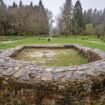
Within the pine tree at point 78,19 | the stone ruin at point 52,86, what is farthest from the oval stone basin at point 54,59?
the pine tree at point 78,19

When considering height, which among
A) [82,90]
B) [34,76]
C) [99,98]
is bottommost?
[99,98]

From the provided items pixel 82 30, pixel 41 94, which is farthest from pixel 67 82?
pixel 82 30

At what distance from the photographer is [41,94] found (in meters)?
4.29

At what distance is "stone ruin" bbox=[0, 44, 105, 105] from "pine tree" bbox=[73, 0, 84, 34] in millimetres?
37214

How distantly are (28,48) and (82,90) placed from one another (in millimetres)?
10127

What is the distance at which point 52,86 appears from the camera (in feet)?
13.8

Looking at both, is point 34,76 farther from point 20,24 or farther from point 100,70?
→ point 20,24

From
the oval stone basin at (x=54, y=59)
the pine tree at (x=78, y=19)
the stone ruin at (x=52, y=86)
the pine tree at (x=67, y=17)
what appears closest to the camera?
the stone ruin at (x=52, y=86)

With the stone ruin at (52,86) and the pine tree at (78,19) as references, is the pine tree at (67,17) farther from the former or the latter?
the stone ruin at (52,86)

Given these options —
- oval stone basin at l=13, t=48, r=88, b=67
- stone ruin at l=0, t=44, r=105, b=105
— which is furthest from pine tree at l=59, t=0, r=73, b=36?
stone ruin at l=0, t=44, r=105, b=105

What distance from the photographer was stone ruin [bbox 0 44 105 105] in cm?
423

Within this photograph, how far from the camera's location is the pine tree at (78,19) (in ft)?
135

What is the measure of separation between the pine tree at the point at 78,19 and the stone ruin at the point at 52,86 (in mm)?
37214

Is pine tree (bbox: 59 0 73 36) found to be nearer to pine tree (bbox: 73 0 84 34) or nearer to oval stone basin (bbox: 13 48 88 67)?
pine tree (bbox: 73 0 84 34)
